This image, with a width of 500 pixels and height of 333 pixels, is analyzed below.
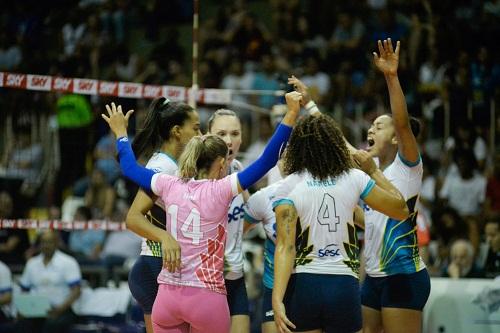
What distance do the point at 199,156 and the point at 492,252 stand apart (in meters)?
4.51

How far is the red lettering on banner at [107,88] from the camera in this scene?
7.72 m

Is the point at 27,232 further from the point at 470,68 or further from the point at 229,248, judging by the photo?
the point at 470,68

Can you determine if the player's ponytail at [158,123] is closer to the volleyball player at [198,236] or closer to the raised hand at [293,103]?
the volleyball player at [198,236]

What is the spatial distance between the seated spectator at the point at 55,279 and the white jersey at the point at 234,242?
161 inches

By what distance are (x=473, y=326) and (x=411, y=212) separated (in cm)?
241

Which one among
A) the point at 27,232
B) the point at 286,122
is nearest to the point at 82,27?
the point at 27,232

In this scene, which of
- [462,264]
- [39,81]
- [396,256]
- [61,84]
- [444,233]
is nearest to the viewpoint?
[396,256]

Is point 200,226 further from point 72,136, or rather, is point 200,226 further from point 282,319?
point 72,136

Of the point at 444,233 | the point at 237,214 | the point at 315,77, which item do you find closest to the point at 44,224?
the point at 237,214

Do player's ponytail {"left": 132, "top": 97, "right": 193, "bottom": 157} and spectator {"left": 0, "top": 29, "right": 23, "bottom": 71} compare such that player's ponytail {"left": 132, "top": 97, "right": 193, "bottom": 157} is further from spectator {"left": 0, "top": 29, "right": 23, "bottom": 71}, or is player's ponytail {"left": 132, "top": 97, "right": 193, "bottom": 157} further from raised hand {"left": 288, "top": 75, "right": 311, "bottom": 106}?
spectator {"left": 0, "top": 29, "right": 23, "bottom": 71}

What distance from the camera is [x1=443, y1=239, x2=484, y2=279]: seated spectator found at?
342 inches

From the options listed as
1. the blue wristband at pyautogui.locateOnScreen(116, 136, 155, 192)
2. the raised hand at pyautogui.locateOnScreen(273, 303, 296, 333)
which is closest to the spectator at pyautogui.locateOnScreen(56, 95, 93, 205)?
the blue wristband at pyautogui.locateOnScreen(116, 136, 155, 192)

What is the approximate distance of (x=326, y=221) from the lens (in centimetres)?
500

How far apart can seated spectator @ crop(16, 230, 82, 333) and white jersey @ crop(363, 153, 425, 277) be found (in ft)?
15.0
